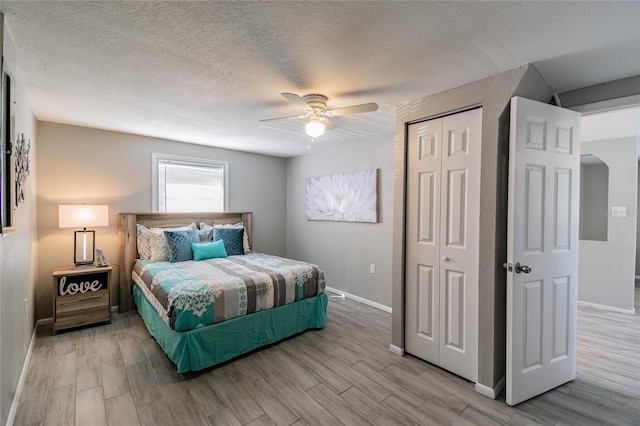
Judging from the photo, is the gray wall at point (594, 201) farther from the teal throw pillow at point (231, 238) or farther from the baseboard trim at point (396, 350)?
the teal throw pillow at point (231, 238)

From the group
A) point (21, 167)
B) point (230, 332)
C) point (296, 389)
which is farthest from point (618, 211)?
point (21, 167)

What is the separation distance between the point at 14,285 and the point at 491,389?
3513 mm

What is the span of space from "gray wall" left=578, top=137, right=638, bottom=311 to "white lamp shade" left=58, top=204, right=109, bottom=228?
655 centimetres

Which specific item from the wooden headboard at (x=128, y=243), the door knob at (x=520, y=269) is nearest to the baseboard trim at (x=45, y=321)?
the wooden headboard at (x=128, y=243)

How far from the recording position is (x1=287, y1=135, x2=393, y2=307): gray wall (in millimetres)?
3945

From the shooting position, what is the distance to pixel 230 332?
2.55 m

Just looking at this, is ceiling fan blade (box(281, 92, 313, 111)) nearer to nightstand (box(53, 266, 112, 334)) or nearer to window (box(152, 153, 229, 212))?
window (box(152, 153, 229, 212))

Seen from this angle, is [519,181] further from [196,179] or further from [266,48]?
[196,179]

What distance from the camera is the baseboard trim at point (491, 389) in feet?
6.91

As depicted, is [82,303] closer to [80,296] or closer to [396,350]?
[80,296]

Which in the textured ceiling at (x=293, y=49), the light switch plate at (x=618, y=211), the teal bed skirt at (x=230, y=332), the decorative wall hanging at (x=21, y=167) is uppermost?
the textured ceiling at (x=293, y=49)

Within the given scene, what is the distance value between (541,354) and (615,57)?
214 cm

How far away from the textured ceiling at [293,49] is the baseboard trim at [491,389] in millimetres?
2328

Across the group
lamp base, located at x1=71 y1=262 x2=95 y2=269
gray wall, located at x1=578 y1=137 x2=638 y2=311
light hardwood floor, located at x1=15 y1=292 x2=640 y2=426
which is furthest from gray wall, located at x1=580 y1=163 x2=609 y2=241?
lamp base, located at x1=71 y1=262 x2=95 y2=269
